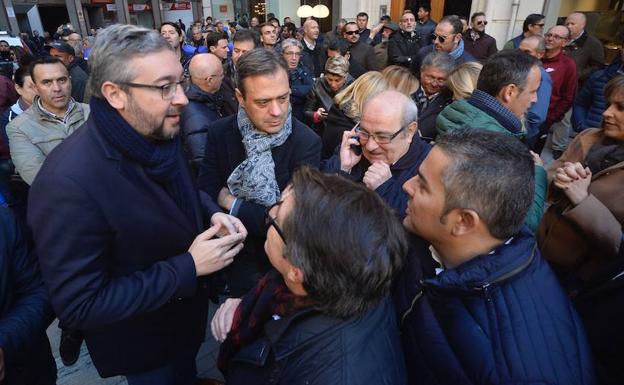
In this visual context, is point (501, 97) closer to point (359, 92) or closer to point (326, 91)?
point (359, 92)

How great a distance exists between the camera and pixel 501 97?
93.0 inches

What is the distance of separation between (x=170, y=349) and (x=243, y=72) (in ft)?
4.83

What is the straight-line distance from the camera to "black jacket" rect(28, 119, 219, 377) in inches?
49.1

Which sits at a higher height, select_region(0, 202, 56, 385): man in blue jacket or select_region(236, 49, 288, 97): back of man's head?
select_region(236, 49, 288, 97): back of man's head

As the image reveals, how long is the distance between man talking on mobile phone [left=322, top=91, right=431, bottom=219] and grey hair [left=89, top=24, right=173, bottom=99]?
3.89 ft

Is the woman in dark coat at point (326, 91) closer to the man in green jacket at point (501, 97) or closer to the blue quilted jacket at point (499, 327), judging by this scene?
the man in green jacket at point (501, 97)

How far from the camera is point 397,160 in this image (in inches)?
83.8

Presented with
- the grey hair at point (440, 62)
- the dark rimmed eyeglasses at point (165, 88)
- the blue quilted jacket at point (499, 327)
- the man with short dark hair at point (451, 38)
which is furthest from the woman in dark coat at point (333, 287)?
the man with short dark hair at point (451, 38)

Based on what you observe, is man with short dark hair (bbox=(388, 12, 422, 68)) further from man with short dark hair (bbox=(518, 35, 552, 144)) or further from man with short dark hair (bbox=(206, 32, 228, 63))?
man with short dark hair (bbox=(518, 35, 552, 144))

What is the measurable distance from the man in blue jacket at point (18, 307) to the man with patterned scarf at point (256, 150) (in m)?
0.95

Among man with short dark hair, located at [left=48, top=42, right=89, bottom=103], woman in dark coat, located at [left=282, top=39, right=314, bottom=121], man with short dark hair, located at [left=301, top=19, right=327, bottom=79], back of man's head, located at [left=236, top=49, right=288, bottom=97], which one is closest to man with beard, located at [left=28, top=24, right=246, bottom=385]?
back of man's head, located at [left=236, top=49, right=288, bottom=97]

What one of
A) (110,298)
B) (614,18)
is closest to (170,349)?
(110,298)

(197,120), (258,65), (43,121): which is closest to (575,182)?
(258,65)

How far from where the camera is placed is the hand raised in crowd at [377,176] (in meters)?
1.95
